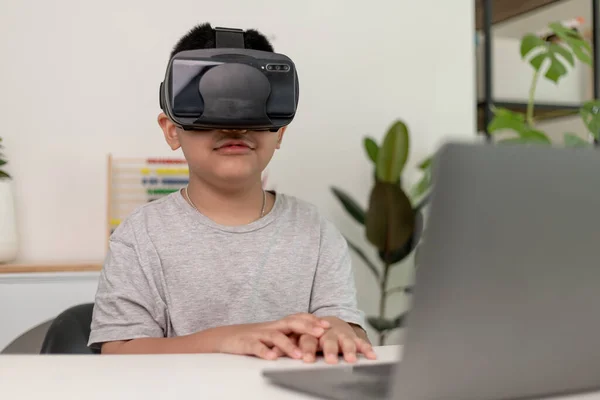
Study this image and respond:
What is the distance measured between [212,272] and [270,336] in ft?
1.37

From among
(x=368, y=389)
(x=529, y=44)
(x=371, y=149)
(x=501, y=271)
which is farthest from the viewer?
(x=371, y=149)

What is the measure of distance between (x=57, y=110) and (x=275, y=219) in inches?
62.1

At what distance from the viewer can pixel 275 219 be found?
1262mm

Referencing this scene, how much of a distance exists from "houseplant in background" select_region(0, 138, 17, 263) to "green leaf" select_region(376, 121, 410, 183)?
4.63 feet

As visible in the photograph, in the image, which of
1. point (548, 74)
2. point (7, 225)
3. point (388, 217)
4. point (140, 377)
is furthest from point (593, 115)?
point (140, 377)

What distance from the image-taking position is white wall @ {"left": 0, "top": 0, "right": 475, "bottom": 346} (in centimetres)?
248

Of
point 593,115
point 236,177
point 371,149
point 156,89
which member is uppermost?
point 156,89

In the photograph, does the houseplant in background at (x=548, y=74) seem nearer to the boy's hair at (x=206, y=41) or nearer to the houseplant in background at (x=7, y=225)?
the boy's hair at (x=206, y=41)

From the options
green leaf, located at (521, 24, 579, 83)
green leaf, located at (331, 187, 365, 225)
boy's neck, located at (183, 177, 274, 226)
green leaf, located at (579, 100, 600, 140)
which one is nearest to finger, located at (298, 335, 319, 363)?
boy's neck, located at (183, 177, 274, 226)

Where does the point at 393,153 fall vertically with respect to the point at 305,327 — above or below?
above

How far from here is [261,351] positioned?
2.48 ft

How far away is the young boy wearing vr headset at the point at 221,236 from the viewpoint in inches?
37.9

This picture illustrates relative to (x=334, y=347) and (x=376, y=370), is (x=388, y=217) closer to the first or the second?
(x=334, y=347)

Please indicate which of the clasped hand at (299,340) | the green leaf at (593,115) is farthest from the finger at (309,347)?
the green leaf at (593,115)
